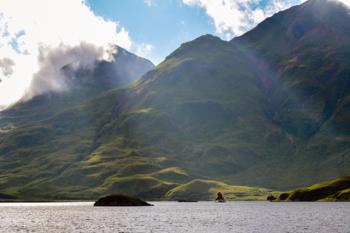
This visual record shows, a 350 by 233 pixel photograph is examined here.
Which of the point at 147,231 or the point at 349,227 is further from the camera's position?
the point at 349,227

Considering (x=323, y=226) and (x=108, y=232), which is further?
(x=323, y=226)

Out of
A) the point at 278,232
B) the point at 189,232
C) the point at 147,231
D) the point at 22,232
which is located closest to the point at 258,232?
the point at 278,232

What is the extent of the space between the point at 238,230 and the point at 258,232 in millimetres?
6753

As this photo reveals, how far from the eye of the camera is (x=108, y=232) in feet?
379

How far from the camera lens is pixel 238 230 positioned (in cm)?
11912

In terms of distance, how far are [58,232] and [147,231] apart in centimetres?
1987

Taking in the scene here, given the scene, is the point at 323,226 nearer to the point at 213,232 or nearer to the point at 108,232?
the point at 213,232

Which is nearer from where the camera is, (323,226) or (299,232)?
(299,232)

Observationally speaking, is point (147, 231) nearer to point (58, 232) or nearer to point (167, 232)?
point (167, 232)

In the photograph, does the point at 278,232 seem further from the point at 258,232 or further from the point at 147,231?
the point at 147,231

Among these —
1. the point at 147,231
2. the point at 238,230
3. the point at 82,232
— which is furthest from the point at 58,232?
the point at 238,230

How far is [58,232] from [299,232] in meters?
53.1

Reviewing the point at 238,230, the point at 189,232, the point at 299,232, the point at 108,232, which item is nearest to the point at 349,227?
the point at 299,232

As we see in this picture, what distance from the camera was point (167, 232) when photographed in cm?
11456
